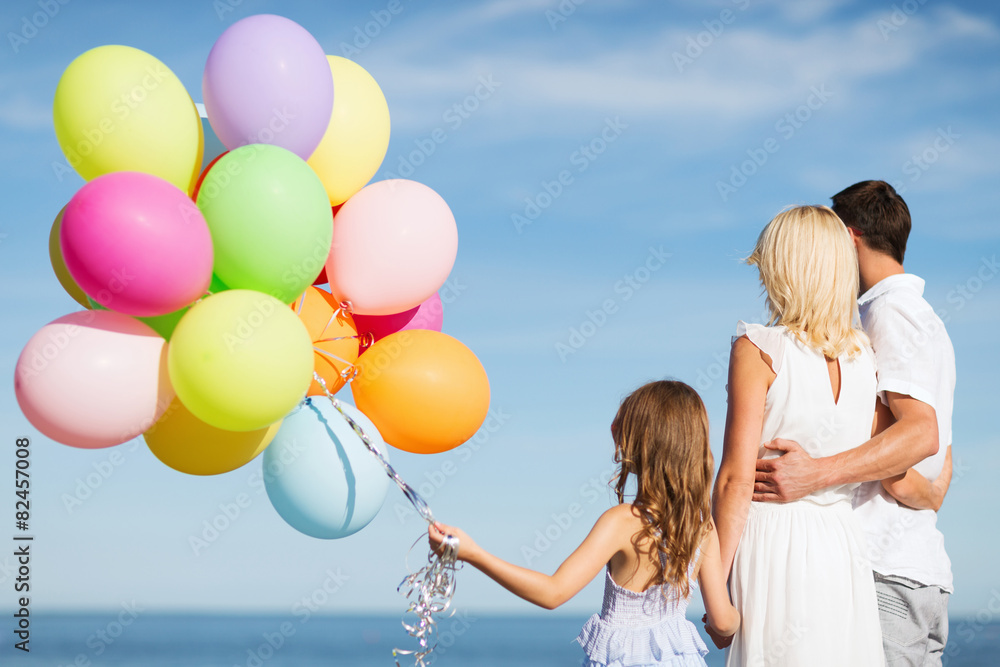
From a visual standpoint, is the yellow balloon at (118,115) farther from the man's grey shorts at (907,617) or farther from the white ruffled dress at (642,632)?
the man's grey shorts at (907,617)

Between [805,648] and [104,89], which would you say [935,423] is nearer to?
[805,648]

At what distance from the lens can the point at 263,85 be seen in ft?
8.46

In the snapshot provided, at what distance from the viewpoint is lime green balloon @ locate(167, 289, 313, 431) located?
220cm

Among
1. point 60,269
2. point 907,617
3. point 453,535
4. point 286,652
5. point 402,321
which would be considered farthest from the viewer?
point 286,652

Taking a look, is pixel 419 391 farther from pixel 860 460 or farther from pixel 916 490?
pixel 916 490

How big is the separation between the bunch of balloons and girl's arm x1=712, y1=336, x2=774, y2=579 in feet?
2.82

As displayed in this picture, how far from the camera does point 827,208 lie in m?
2.59

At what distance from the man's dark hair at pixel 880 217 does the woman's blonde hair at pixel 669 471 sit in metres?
0.89

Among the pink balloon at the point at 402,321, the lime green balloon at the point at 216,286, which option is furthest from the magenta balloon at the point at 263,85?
the pink balloon at the point at 402,321

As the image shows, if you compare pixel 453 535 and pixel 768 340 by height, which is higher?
pixel 768 340

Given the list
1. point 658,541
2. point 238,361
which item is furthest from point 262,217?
point 658,541

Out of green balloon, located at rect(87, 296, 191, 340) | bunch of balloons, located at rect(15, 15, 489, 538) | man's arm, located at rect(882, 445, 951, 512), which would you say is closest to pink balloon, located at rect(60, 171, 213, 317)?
bunch of balloons, located at rect(15, 15, 489, 538)

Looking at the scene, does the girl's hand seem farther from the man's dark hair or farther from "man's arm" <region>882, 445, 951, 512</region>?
the man's dark hair

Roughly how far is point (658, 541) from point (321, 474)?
988 millimetres
